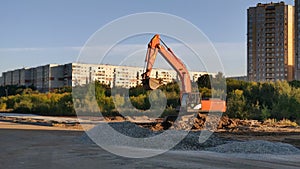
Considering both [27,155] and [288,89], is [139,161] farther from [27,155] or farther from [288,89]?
[288,89]

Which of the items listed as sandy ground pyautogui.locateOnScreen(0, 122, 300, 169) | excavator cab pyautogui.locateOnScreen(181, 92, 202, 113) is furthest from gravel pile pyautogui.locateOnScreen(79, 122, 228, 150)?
excavator cab pyautogui.locateOnScreen(181, 92, 202, 113)

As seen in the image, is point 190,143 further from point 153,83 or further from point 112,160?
point 153,83

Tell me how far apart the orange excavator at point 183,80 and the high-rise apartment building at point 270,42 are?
151ft

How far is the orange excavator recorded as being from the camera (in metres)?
20.8

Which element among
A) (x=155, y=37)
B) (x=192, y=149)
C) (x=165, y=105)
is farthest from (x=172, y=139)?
(x=165, y=105)

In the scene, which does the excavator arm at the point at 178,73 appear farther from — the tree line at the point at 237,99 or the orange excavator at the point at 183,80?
the tree line at the point at 237,99

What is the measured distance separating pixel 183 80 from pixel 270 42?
5085 centimetres

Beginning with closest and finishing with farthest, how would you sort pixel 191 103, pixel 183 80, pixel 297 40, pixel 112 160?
pixel 112 160, pixel 191 103, pixel 183 80, pixel 297 40

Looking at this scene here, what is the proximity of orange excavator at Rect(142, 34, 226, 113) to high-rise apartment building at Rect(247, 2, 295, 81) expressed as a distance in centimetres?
4606

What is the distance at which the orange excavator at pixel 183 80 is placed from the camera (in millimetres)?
20844

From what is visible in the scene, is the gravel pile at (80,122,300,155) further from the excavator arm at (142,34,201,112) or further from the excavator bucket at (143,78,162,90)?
the excavator arm at (142,34,201,112)

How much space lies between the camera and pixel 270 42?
6900cm

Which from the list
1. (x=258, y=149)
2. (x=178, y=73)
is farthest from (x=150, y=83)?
(x=258, y=149)

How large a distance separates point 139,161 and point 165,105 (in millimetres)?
21173
